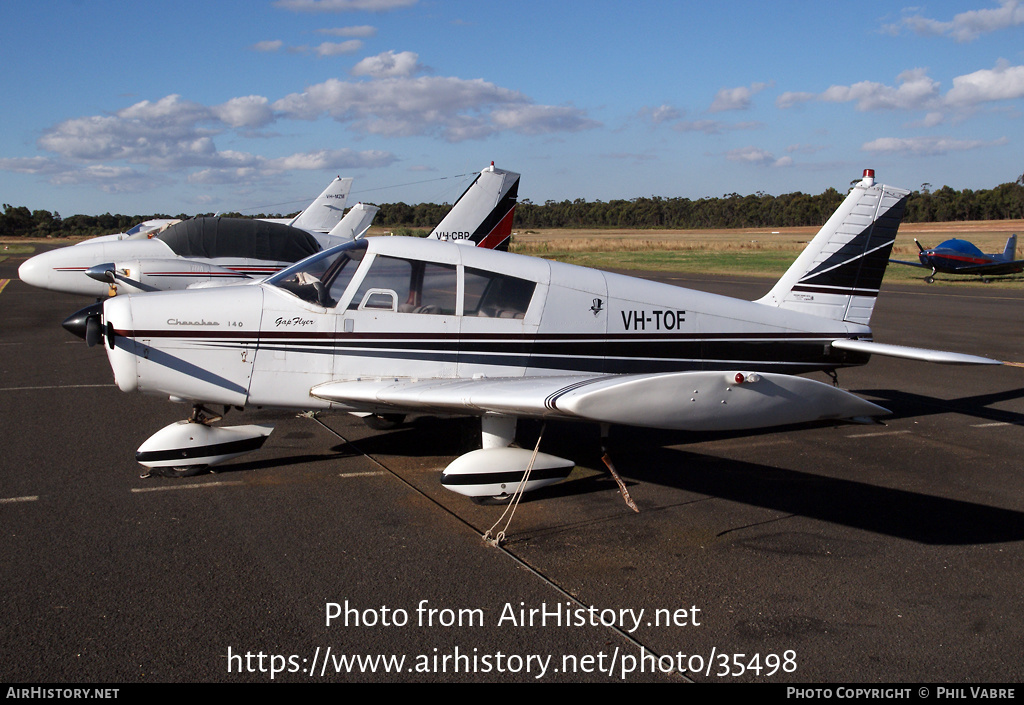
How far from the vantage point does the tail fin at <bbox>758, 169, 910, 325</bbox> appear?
25.2 feet

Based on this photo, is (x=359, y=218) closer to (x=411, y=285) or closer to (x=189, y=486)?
(x=411, y=285)

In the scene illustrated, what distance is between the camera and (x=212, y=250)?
13445 mm

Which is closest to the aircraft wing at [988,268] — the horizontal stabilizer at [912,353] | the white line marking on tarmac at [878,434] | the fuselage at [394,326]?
the white line marking on tarmac at [878,434]

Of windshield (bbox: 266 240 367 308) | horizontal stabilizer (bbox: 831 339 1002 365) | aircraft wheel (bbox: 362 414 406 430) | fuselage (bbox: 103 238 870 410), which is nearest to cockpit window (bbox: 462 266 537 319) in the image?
fuselage (bbox: 103 238 870 410)

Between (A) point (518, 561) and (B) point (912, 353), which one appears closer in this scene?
(A) point (518, 561)

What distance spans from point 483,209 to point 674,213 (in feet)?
376

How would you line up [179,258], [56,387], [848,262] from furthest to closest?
[179,258]
[56,387]
[848,262]

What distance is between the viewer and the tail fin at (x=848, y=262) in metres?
7.67

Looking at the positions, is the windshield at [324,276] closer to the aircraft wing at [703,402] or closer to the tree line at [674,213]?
the aircraft wing at [703,402]

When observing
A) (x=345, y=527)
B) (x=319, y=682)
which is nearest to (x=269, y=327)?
(x=345, y=527)

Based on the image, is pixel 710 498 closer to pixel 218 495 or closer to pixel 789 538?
pixel 789 538

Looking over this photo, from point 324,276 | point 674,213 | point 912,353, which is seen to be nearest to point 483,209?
point 324,276

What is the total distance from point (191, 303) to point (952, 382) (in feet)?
34.7

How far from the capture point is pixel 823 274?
7.68m
